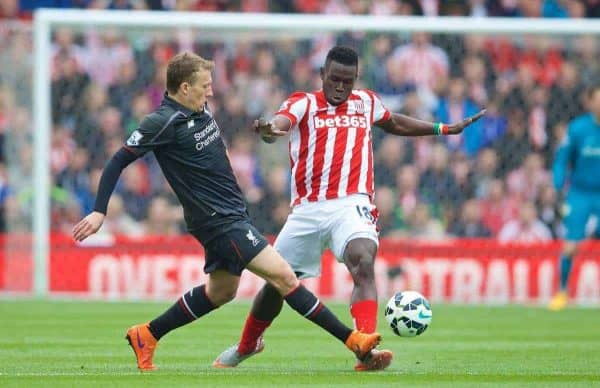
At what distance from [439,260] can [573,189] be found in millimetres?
2158

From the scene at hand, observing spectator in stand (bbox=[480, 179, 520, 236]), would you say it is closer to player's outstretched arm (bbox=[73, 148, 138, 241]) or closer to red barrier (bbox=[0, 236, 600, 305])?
red barrier (bbox=[0, 236, 600, 305])

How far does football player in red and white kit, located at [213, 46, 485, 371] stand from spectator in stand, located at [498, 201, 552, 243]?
890 centimetres

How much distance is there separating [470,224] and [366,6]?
464cm

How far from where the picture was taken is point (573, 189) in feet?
55.2

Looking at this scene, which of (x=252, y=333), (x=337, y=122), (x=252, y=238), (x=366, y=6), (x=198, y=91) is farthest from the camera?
(x=366, y=6)

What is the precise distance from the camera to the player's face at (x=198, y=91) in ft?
28.8

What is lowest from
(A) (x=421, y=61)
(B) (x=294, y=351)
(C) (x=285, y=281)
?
(B) (x=294, y=351)

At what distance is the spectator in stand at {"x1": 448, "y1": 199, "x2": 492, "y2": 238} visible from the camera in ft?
60.8

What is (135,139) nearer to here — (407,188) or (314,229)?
(314,229)

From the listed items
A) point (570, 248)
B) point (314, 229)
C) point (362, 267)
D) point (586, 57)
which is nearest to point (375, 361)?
point (362, 267)

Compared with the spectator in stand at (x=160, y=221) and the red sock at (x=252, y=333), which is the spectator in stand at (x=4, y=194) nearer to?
the spectator in stand at (x=160, y=221)

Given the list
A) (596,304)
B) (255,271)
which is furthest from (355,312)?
(596,304)

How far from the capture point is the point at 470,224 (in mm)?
18688

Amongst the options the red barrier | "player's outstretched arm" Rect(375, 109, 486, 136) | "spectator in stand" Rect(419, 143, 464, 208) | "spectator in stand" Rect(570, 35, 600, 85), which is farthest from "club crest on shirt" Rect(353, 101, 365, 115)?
"spectator in stand" Rect(570, 35, 600, 85)
